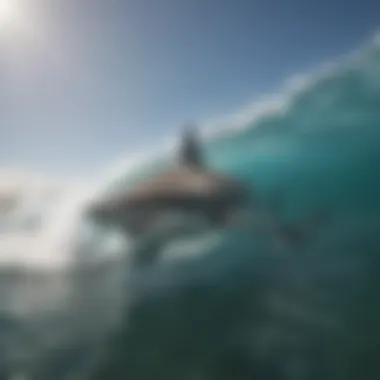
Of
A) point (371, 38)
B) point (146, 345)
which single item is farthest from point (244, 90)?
point (146, 345)

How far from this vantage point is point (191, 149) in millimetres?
2955

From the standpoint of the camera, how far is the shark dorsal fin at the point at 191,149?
2.93 m

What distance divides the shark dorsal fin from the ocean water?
0.04m

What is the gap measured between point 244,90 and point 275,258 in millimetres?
597

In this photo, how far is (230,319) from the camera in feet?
9.32

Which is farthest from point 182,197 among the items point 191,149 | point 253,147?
point 253,147

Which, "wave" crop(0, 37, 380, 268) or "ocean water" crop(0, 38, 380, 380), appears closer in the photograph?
"ocean water" crop(0, 38, 380, 380)

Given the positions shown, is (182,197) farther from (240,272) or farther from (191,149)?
(240,272)

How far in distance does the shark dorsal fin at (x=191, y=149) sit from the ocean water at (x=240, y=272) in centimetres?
4

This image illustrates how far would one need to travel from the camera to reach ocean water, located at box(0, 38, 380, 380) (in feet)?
9.21

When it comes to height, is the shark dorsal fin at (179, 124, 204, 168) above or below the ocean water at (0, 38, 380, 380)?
above

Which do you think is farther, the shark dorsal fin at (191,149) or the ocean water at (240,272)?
the shark dorsal fin at (191,149)

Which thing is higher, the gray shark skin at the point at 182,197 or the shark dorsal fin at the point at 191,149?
the shark dorsal fin at the point at 191,149

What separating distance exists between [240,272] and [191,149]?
0.45 m
